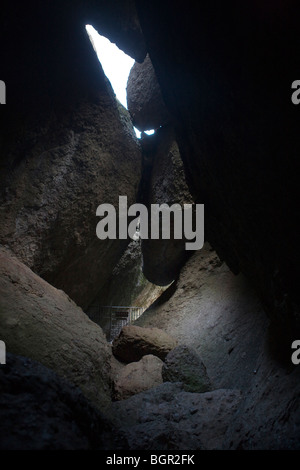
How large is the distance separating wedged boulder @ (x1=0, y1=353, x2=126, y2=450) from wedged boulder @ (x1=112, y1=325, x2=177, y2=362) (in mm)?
3323

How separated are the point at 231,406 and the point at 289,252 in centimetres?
154

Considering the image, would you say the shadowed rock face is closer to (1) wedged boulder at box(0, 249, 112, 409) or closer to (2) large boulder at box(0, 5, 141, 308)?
(1) wedged boulder at box(0, 249, 112, 409)

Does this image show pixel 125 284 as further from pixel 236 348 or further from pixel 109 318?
pixel 236 348

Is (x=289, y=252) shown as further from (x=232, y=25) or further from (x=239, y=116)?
(x=232, y=25)

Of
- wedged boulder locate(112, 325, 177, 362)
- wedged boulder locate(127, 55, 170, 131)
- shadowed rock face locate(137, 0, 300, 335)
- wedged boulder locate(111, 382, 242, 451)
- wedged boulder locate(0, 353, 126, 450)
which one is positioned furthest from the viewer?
wedged boulder locate(127, 55, 170, 131)

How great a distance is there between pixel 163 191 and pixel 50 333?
499 centimetres

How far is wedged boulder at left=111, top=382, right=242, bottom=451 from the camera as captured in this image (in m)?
2.04

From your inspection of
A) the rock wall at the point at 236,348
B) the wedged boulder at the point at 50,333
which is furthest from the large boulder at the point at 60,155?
the rock wall at the point at 236,348

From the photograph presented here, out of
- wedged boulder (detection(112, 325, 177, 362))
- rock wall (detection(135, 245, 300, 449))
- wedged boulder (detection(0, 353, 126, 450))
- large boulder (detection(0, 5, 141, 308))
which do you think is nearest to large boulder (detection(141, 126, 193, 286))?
rock wall (detection(135, 245, 300, 449))

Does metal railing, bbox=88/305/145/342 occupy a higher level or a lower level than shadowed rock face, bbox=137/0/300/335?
lower

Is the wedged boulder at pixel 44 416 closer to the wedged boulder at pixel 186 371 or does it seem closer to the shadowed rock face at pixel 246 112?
the shadowed rock face at pixel 246 112

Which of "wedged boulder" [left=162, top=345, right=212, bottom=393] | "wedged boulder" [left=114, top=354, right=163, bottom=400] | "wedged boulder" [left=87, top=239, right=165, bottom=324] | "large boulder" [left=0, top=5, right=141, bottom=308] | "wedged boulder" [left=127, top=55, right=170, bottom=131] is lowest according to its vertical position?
"wedged boulder" [left=114, top=354, right=163, bottom=400]

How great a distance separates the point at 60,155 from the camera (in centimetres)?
536

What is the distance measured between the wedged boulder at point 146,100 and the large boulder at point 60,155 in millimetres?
1823
